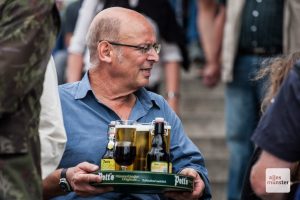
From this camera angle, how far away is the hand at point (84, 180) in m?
5.91

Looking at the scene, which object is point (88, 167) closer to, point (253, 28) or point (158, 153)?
point (158, 153)

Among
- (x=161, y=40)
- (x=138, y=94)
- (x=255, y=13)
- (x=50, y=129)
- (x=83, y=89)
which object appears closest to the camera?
(x=50, y=129)

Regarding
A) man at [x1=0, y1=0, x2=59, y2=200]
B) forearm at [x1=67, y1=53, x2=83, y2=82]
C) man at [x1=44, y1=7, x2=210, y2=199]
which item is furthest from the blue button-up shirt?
forearm at [x1=67, y1=53, x2=83, y2=82]

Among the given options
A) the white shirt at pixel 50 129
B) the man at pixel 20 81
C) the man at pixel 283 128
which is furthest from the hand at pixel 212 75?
the man at pixel 283 128

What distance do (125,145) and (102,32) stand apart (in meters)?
0.94

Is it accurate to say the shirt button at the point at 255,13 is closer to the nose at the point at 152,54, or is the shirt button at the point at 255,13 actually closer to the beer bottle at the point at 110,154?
the nose at the point at 152,54

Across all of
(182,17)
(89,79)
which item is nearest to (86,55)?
(89,79)

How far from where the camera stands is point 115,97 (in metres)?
6.70

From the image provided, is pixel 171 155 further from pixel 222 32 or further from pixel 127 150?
pixel 222 32

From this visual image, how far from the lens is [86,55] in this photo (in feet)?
30.9

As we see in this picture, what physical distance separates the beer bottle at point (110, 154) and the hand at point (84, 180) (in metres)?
0.14

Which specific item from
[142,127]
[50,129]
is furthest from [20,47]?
[142,127]

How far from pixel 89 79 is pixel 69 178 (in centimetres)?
87

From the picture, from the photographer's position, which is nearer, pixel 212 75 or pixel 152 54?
pixel 152 54
